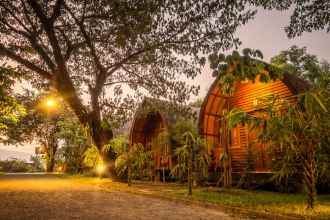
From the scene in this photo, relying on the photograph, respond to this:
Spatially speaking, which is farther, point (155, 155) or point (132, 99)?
point (155, 155)

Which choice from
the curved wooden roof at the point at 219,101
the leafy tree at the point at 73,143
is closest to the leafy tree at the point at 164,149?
the curved wooden roof at the point at 219,101

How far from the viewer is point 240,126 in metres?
16.3

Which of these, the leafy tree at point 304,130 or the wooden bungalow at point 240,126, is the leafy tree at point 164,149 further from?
the leafy tree at point 304,130

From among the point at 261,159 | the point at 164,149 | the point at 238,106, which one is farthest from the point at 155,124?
the point at 261,159

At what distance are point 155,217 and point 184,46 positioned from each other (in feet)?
30.0

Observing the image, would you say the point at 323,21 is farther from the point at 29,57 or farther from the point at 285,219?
the point at 29,57

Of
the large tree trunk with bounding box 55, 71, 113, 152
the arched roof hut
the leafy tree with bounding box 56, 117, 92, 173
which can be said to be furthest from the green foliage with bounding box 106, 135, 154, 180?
the leafy tree with bounding box 56, 117, 92, 173

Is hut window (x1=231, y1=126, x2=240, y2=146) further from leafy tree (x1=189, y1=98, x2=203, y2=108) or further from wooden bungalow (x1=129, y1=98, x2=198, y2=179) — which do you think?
leafy tree (x1=189, y1=98, x2=203, y2=108)

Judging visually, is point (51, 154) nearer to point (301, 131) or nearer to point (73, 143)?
point (73, 143)

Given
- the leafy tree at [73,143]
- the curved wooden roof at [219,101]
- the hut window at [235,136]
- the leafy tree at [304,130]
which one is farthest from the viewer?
the leafy tree at [73,143]

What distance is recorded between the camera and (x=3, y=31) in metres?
14.2

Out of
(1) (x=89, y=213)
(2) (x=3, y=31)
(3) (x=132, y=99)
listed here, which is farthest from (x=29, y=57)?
(1) (x=89, y=213)

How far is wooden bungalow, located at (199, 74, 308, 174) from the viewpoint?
14.6 metres

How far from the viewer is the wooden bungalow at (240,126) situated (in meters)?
14.6
